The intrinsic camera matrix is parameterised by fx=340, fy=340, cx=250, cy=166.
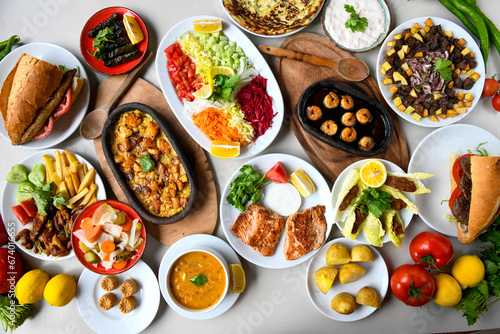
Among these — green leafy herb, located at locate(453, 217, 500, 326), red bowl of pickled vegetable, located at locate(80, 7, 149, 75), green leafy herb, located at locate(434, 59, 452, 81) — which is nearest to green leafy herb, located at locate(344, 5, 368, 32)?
green leafy herb, located at locate(434, 59, 452, 81)

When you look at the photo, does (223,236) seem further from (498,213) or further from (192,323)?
(498,213)

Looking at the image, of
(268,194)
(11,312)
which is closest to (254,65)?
(268,194)

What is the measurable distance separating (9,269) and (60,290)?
2.23 ft

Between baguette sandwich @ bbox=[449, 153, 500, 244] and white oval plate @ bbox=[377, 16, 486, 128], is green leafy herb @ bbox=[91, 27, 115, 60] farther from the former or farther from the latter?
baguette sandwich @ bbox=[449, 153, 500, 244]

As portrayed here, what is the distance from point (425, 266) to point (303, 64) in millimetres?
2444

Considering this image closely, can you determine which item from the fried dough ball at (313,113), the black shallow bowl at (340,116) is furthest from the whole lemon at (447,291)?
the fried dough ball at (313,113)

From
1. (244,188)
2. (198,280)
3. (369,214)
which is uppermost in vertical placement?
(244,188)

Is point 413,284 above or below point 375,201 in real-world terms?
below

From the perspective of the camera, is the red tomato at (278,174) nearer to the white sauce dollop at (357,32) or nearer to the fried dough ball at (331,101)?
the fried dough ball at (331,101)

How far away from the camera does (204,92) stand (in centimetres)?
338

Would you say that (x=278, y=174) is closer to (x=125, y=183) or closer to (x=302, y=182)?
(x=302, y=182)

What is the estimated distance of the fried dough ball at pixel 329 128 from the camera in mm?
3443

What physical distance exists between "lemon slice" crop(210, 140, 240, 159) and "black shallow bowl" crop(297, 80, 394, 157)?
0.70 m

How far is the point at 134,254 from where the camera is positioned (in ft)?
11.6
